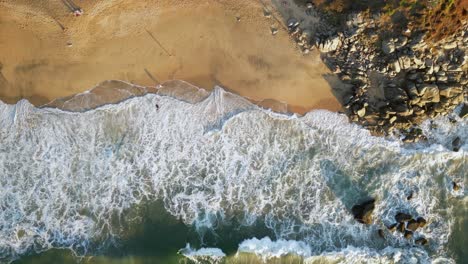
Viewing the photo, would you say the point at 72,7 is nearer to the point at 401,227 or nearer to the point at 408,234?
the point at 401,227

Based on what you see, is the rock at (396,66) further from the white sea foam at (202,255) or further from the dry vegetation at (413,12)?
the white sea foam at (202,255)

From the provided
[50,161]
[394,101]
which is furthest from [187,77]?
[394,101]

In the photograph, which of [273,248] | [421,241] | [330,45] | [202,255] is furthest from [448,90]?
[202,255]

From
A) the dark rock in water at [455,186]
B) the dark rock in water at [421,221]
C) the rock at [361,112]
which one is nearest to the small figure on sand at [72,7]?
the rock at [361,112]

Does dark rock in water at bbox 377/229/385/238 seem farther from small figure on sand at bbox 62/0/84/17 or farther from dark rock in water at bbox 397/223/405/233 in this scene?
small figure on sand at bbox 62/0/84/17

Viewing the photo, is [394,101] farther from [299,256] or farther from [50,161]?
[50,161]

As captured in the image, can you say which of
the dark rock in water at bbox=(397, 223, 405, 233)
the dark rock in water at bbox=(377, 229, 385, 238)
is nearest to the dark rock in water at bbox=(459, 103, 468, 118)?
the dark rock in water at bbox=(397, 223, 405, 233)
